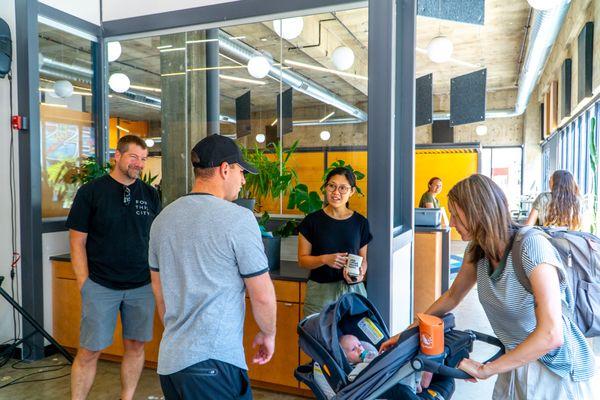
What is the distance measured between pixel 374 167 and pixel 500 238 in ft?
4.44

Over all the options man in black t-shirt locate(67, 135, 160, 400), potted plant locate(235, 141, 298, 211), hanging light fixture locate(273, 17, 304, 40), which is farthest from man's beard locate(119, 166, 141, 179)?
hanging light fixture locate(273, 17, 304, 40)

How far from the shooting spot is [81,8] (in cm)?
443

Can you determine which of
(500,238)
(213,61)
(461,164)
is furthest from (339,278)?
(461,164)

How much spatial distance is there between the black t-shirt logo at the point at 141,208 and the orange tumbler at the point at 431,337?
204 centimetres

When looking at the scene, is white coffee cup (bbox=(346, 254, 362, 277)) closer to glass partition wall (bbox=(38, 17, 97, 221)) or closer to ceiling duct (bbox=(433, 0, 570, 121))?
glass partition wall (bbox=(38, 17, 97, 221))

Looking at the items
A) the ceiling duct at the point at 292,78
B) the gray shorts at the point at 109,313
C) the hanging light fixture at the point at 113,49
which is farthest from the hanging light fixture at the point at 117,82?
the gray shorts at the point at 109,313

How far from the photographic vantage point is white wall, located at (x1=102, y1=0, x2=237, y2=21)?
4234 mm

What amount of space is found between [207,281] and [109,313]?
1559 mm

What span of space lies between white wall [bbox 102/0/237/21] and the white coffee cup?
2707 mm

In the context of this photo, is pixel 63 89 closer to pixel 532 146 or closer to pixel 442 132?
pixel 442 132

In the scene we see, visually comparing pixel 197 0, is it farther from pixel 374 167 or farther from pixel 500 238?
pixel 500 238

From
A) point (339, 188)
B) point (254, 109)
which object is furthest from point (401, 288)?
point (254, 109)

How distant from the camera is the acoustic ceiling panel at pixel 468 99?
6551 millimetres

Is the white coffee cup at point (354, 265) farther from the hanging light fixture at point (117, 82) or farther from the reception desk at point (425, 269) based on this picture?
the hanging light fixture at point (117, 82)
